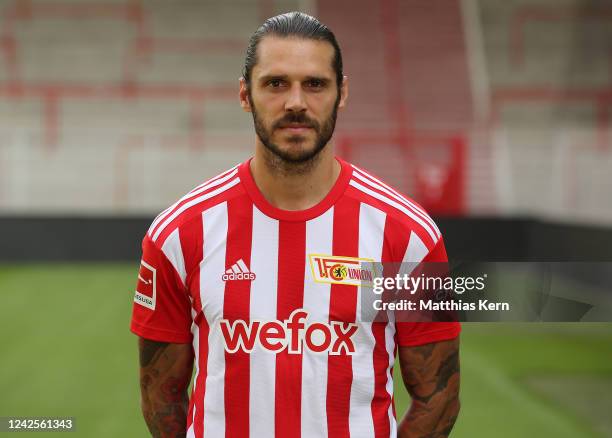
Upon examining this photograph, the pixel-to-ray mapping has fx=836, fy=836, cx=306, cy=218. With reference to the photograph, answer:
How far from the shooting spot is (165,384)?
2080 millimetres

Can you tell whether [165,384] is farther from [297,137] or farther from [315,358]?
[297,137]

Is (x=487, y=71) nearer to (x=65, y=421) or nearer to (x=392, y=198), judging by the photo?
(x=65, y=421)

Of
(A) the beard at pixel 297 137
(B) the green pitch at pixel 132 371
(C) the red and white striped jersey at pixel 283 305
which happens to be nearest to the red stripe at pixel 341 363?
(C) the red and white striped jersey at pixel 283 305

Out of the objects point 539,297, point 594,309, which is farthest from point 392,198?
point 594,309

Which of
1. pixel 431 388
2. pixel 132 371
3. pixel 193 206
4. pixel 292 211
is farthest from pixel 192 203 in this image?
pixel 132 371

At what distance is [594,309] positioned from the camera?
2.32 meters

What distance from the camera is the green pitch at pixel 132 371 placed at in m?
4.88

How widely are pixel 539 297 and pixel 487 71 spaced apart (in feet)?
45.4

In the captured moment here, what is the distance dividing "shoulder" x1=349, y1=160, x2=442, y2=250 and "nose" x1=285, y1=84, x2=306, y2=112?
0.30 m

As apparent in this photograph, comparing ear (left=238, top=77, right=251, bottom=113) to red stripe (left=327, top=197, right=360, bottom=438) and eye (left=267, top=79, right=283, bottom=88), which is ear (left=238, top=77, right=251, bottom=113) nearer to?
eye (left=267, top=79, right=283, bottom=88)

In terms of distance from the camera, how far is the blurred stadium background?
5898mm

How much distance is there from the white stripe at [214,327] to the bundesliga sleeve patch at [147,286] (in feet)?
0.44

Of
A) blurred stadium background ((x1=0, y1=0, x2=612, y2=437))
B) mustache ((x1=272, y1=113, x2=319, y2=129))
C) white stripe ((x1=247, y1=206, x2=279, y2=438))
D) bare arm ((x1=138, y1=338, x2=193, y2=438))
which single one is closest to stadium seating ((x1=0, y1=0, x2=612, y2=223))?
blurred stadium background ((x1=0, y1=0, x2=612, y2=437))

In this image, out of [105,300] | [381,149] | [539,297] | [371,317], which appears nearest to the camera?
[371,317]
